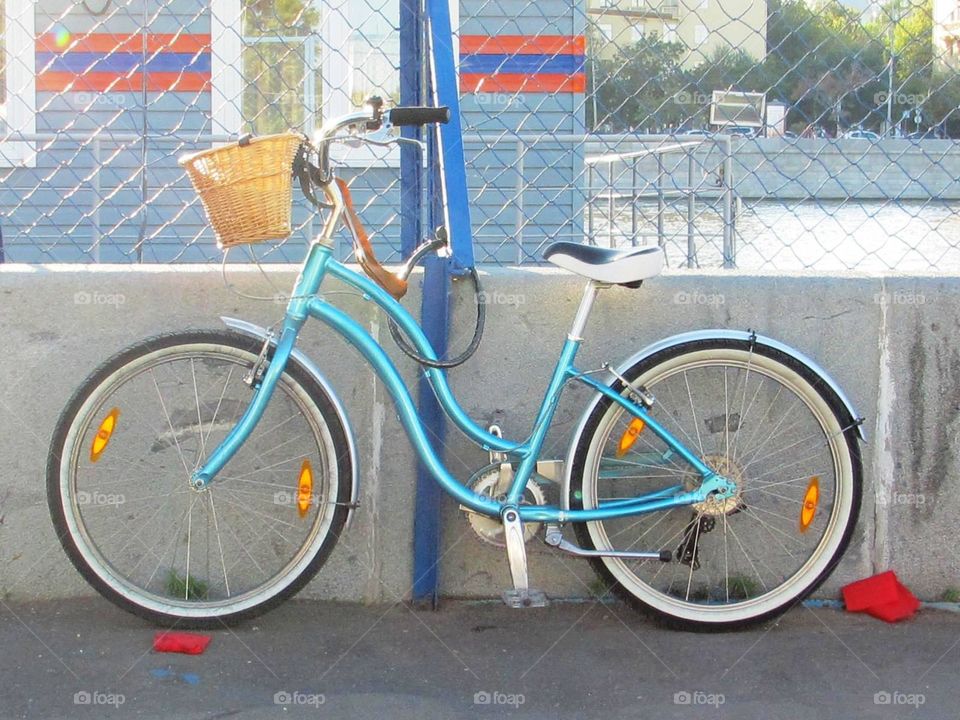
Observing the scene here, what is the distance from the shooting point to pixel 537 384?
386 centimetres

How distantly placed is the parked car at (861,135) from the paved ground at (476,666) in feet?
6.01

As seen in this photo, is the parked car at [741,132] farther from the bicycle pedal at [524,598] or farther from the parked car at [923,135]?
the bicycle pedal at [524,598]

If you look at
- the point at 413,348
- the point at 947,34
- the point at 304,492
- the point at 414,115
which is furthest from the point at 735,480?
the point at 947,34

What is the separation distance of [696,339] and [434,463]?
87cm

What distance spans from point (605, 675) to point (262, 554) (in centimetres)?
120

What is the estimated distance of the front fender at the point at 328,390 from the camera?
3.44 m

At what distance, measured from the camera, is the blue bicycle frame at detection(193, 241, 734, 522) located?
3.40 meters

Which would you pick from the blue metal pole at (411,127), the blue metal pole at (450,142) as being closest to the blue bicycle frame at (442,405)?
the blue metal pole at (450,142)

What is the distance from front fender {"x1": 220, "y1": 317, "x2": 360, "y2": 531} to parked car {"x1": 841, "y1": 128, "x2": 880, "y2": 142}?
2.24 metres

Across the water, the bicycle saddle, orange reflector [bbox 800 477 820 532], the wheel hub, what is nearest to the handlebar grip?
the bicycle saddle

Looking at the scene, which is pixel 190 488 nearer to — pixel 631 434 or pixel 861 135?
pixel 631 434

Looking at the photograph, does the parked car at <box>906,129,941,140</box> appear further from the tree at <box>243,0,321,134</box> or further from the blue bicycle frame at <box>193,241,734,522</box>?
the tree at <box>243,0,321,134</box>

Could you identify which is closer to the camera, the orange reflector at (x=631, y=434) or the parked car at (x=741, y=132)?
the orange reflector at (x=631, y=434)

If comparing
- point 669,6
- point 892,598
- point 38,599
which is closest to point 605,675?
point 892,598
